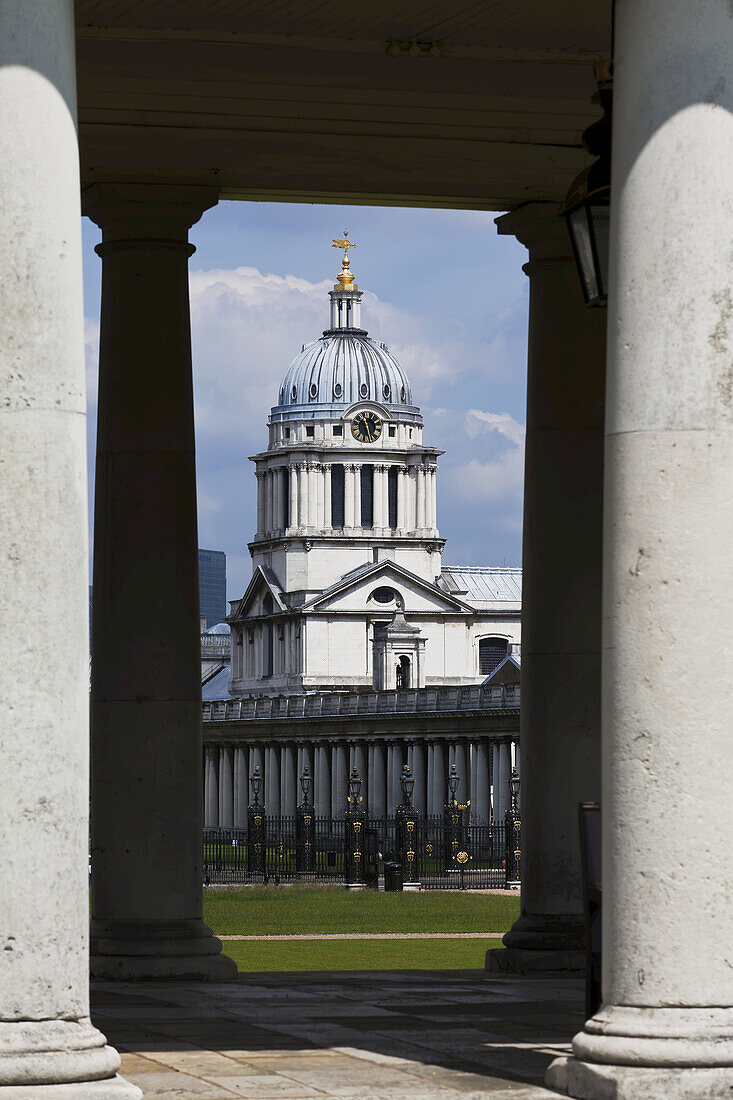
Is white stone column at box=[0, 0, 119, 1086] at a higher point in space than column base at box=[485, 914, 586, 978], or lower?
higher

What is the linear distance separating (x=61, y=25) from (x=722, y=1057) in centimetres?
989

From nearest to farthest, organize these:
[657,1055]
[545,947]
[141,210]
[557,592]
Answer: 1. [657,1055]
2. [545,947]
3. [141,210]
4. [557,592]

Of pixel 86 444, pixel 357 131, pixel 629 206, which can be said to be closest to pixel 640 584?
pixel 629 206

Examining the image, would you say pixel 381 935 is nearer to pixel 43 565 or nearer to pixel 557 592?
pixel 557 592

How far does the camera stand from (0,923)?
1602 cm

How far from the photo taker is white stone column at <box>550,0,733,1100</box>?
53.3 ft

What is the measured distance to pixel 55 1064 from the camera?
618 inches

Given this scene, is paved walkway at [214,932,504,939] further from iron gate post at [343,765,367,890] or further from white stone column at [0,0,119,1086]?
white stone column at [0,0,119,1086]

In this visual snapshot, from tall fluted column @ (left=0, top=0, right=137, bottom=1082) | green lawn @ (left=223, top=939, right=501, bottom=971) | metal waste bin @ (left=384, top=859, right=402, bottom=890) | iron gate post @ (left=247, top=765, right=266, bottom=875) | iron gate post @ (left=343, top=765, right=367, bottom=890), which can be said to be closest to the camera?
tall fluted column @ (left=0, top=0, right=137, bottom=1082)

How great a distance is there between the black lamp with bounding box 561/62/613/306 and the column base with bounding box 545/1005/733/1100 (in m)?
7.33

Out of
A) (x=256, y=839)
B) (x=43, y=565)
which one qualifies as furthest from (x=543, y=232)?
(x=256, y=839)

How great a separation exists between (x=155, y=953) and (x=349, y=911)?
154 ft

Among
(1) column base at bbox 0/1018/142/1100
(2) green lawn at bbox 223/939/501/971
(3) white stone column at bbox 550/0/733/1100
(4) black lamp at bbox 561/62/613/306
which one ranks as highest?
(4) black lamp at bbox 561/62/613/306

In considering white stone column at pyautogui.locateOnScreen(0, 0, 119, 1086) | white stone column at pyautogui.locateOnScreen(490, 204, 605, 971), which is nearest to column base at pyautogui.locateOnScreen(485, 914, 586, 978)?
white stone column at pyautogui.locateOnScreen(490, 204, 605, 971)
